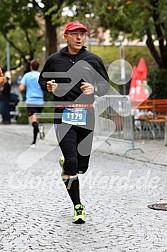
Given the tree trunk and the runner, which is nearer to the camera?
the runner

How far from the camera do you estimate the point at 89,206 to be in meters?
8.24

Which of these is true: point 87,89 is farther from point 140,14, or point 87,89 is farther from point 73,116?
point 140,14

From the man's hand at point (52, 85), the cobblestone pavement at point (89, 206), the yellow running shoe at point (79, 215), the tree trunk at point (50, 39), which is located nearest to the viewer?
the cobblestone pavement at point (89, 206)

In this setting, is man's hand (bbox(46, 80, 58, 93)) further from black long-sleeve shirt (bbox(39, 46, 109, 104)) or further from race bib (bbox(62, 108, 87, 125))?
race bib (bbox(62, 108, 87, 125))

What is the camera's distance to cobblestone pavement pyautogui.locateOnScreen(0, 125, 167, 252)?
6270 mm

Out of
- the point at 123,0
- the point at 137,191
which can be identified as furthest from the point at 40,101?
the point at 137,191

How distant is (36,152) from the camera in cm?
1548

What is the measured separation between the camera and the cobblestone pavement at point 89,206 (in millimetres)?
6270

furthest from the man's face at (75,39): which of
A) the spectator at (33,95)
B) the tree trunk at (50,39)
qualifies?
the tree trunk at (50,39)

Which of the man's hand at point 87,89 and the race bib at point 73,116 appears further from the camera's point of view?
the race bib at point 73,116

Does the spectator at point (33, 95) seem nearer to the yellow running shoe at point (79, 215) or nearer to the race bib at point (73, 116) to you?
the race bib at point (73, 116)

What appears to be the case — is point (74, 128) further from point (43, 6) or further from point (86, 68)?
point (43, 6)

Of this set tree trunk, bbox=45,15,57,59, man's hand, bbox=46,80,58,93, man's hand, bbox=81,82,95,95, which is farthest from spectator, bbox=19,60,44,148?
tree trunk, bbox=45,15,57,59

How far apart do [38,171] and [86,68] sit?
4.73 m
